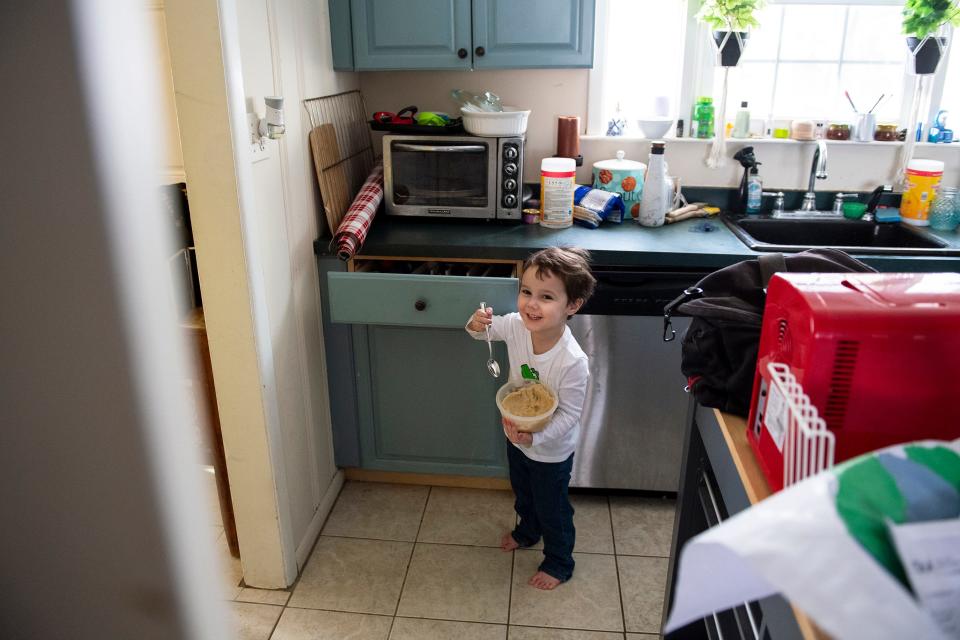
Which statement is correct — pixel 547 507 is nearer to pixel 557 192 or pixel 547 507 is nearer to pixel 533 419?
pixel 533 419

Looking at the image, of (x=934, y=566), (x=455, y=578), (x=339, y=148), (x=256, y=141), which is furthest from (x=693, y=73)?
(x=934, y=566)

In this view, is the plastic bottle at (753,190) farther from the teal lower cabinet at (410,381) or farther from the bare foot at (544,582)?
the bare foot at (544,582)

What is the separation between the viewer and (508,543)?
2.16 m

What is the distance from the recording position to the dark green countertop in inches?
79.5

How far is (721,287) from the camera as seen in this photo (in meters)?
1.26

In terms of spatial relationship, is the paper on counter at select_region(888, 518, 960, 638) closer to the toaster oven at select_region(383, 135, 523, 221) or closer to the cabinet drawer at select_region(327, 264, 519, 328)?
the cabinet drawer at select_region(327, 264, 519, 328)

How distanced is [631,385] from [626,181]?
0.72m

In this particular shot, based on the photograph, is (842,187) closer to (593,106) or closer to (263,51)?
(593,106)

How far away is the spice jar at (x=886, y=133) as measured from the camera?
96.6 inches

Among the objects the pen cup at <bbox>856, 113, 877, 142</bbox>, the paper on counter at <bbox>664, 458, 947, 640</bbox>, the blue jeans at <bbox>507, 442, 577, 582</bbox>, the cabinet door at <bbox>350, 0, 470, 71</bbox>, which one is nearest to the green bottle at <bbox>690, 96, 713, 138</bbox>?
the pen cup at <bbox>856, 113, 877, 142</bbox>

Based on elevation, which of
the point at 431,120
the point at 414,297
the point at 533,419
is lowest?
the point at 533,419

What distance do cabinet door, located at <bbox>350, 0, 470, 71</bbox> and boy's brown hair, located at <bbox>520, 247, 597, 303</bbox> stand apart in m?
0.80

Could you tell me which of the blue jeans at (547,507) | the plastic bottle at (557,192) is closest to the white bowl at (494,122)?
the plastic bottle at (557,192)

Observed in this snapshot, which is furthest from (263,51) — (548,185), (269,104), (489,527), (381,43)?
(489,527)
